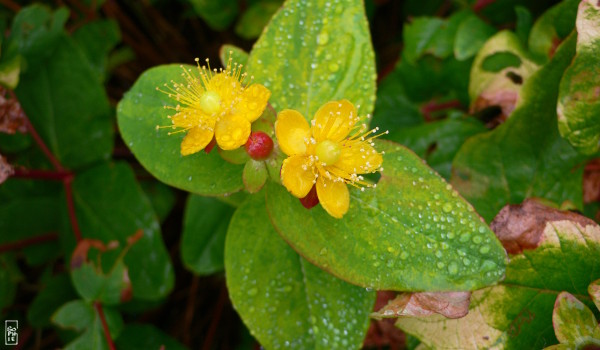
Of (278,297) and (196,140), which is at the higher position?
(196,140)

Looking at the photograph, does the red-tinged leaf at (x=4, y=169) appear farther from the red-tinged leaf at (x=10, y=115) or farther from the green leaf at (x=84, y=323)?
the green leaf at (x=84, y=323)

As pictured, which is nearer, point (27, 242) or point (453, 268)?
point (453, 268)

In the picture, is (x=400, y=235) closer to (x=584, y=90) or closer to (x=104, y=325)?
(x=584, y=90)

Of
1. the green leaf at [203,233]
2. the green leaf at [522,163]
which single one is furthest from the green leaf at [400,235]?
the green leaf at [203,233]

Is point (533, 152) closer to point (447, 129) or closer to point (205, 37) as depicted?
point (447, 129)

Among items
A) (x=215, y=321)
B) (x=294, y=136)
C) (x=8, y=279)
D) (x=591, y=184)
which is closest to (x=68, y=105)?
(x=8, y=279)

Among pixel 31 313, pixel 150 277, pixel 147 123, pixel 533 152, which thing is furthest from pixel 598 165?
pixel 31 313
